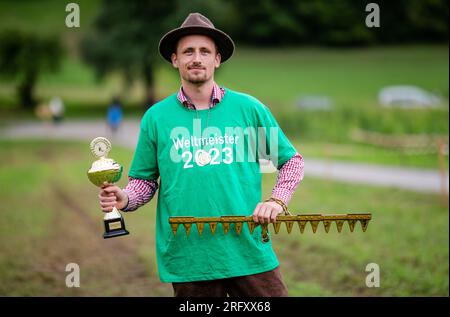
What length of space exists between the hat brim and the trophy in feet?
1.94

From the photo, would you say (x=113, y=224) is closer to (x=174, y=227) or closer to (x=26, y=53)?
(x=174, y=227)

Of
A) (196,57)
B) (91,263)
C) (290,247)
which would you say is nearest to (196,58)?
(196,57)

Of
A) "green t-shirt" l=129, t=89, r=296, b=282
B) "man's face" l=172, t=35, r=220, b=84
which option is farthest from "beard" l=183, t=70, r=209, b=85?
"green t-shirt" l=129, t=89, r=296, b=282

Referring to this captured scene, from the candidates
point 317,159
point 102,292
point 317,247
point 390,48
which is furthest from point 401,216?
point 390,48

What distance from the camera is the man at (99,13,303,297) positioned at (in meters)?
3.41

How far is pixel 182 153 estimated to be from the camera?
3.43 metres

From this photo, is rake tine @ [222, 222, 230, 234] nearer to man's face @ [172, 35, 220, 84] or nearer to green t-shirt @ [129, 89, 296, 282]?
green t-shirt @ [129, 89, 296, 282]

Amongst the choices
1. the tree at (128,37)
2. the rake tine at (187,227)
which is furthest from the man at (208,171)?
the tree at (128,37)

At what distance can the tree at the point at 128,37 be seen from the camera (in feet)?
149

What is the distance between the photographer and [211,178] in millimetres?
3410

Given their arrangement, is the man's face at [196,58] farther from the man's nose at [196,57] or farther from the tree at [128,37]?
the tree at [128,37]

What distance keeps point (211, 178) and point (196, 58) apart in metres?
0.61

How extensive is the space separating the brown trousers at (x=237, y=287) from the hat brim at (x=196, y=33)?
1.19 m

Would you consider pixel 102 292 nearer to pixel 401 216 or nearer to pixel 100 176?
pixel 100 176
